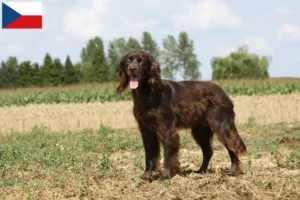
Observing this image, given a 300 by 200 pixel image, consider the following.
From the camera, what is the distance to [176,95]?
27.8 ft

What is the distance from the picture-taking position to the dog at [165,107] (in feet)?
26.4

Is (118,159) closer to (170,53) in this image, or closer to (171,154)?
(171,154)

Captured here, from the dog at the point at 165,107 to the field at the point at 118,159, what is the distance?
0.48 m

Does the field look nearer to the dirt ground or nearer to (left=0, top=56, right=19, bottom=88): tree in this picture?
the dirt ground

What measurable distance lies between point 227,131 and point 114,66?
68743 millimetres

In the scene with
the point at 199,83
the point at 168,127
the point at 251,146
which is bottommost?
the point at 251,146

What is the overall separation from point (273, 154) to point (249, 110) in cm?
1131

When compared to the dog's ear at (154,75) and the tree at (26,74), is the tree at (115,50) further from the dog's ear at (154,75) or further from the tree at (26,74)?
the dog's ear at (154,75)

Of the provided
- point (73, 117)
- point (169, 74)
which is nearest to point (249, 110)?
point (73, 117)

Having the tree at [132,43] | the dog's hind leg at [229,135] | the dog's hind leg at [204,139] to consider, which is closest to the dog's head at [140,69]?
the dog's hind leg at [229,135]

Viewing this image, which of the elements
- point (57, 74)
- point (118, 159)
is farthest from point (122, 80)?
point (57, 74)

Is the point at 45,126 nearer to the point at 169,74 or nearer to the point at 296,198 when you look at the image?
the point at 296,198

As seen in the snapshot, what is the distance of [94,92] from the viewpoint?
34312mm

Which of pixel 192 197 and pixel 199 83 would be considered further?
pixel 199 83
